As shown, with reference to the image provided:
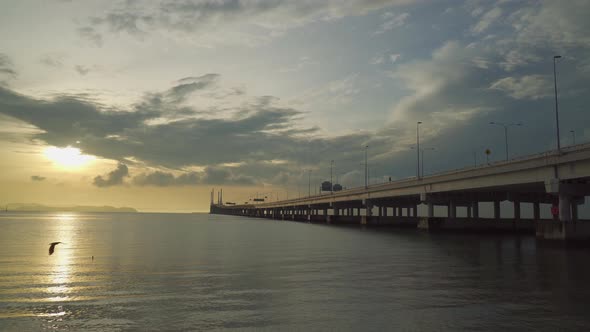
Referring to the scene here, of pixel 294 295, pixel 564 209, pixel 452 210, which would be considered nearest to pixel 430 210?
pixel 452 210

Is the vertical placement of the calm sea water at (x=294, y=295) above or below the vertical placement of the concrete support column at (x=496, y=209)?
below

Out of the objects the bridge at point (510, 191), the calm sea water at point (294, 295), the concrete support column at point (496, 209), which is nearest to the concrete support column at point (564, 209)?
→ the bridge at point (510, 191)

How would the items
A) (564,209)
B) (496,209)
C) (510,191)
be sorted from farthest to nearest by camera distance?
(496,209) → (510,191) → (564,209)

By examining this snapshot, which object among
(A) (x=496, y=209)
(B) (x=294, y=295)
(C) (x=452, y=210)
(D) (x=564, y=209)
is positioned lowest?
(B) (x=294, y=295)

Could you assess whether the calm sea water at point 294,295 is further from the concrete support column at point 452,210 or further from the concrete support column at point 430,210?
the concrete support column at point 452,210

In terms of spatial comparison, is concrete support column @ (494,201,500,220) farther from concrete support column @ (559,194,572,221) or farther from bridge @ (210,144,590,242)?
concrete support column @ (559,194,572,221)

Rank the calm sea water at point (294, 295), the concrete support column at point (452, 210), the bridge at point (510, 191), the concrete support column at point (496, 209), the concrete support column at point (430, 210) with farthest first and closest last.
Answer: the concrete support column at point (496, 209), the concrete support column at point (452, 210), the concrete support column at point (430, 210), the bridge at point (510, 191), the calm sea water at point (294, 295)

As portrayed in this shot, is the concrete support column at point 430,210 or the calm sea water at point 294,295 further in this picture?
the concrete support column at point 430,210

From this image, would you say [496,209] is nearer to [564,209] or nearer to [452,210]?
[452,210]

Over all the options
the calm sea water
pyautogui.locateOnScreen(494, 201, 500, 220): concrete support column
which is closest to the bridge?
pyautogui.locateOnScreen(494, 201, 500, 220): concrete support column

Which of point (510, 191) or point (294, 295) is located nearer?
point (294, 295)

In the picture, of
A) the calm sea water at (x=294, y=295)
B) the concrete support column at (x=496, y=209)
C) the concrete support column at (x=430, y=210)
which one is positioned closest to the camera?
the calm sea water at (x=294, y=295)

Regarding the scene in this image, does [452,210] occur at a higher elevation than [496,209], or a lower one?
lower

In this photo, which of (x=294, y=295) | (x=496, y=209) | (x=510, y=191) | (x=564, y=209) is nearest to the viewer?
(x=294, y=295)
